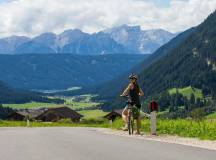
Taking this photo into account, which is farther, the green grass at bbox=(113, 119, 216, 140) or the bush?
the bush

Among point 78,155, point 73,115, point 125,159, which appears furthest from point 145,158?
point 73,115

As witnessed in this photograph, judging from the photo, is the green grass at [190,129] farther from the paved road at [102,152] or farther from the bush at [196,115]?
the paved road at [102,152]

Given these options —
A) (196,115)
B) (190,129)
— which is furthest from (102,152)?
(196,115)

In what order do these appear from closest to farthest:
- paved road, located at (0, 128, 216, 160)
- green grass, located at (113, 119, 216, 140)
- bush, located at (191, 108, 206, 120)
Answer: paved road, located at (0, 128, 216, 160), green grass, located at (113, 119, 216, 140), bush, located at (191, 108, 206, 120)

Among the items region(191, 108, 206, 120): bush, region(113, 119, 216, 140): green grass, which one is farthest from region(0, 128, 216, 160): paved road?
region(191, 108, 206, 120): bush

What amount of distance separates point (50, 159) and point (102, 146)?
3.40m

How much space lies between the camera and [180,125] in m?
22.1

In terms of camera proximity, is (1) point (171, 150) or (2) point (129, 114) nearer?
(1) point (171, 150)

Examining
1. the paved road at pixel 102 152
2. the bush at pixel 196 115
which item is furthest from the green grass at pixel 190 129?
the paved road at pixel 102 152

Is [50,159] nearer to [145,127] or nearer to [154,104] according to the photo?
[154,104]

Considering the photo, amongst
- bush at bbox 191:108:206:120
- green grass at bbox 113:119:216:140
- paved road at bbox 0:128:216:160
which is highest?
bush at bbox 191:108:206:120

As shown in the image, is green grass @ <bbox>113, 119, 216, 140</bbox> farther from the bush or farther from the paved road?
the paved road

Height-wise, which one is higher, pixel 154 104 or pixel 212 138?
pixel 154 104

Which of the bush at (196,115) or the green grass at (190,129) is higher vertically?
the bush at (196,115)
